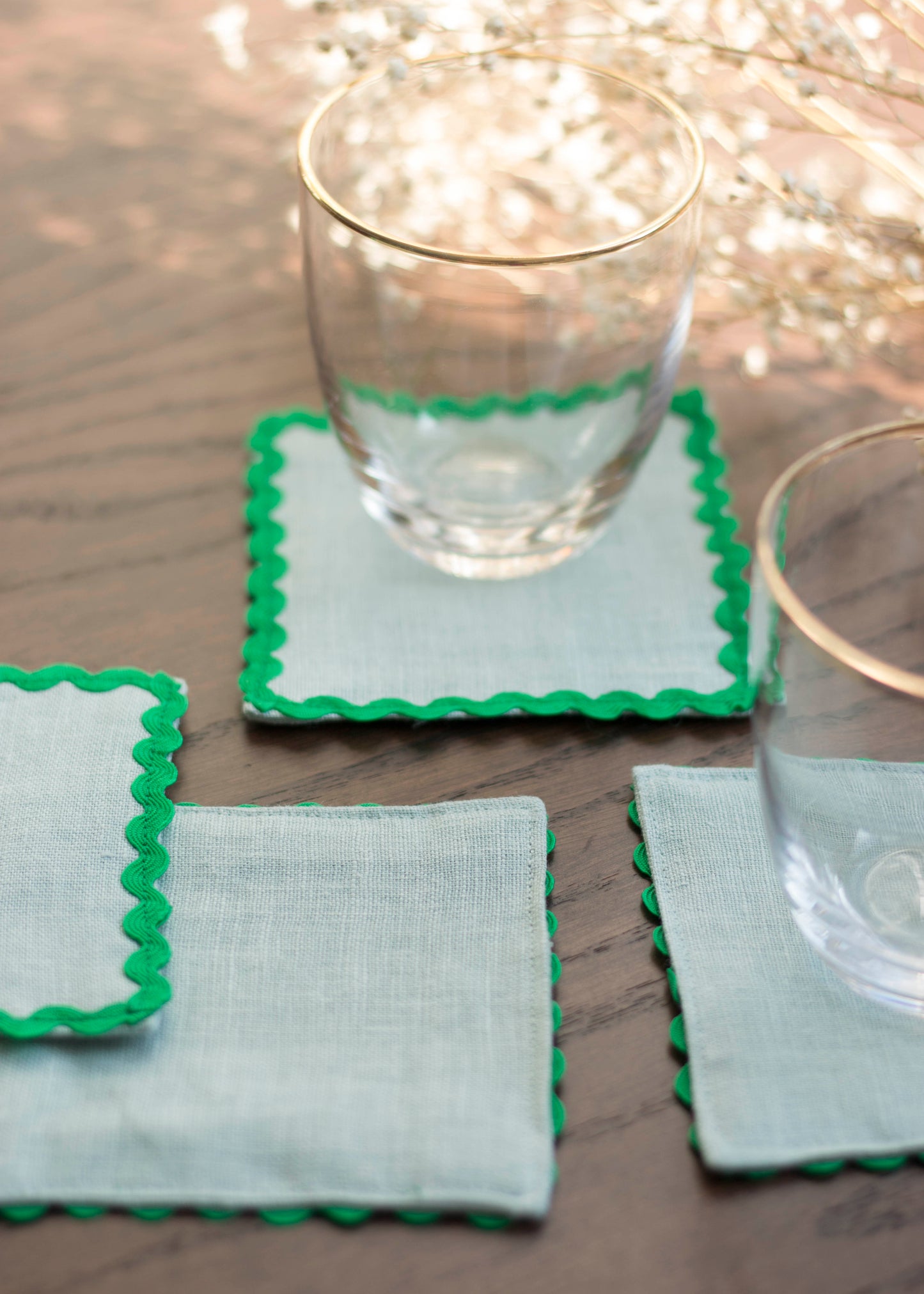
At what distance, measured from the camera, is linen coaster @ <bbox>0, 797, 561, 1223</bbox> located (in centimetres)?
42

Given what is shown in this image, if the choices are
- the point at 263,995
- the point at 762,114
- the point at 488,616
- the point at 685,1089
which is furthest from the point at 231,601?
the point at 762,114

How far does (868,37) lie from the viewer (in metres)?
0.73

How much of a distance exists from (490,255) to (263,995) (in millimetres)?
381

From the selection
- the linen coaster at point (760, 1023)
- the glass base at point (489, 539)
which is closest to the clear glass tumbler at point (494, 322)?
the glass base at point (489, 539)

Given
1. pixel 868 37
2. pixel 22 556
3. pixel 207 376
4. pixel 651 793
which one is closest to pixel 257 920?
pixel 651 793

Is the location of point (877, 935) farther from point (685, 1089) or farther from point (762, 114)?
point (762, 114)

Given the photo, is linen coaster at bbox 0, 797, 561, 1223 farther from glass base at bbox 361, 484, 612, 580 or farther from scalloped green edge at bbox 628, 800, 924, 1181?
glass base at bbox 361, 484, 612, 580

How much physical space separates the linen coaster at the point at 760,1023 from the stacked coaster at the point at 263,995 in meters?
0.06

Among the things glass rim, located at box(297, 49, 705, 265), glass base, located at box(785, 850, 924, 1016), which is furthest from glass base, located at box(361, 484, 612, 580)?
glass base, located at box(785, 850, 924, 1016)

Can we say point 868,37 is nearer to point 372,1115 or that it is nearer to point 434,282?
point 434,282

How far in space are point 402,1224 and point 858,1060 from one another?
0.60 feet

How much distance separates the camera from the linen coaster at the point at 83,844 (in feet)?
1.50

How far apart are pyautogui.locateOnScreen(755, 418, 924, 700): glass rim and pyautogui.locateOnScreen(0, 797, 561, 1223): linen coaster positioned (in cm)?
17

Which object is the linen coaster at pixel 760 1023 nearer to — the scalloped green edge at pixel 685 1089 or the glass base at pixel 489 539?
the scalloped green edge at pixel 685 1089
